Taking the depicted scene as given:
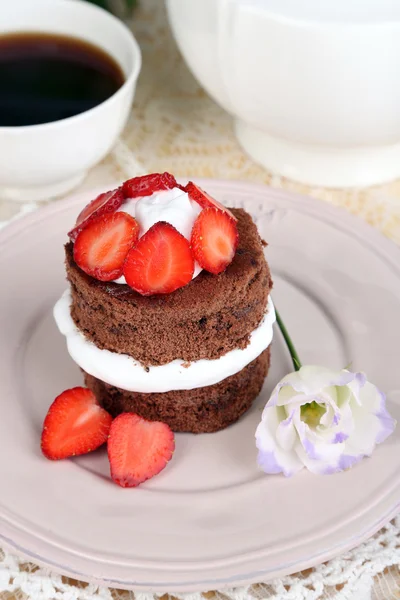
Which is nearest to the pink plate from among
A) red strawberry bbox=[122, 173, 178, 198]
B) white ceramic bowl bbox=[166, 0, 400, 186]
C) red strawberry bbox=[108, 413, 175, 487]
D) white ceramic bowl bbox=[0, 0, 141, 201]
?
red strawberry bbox=[108, 413, 175, 487]

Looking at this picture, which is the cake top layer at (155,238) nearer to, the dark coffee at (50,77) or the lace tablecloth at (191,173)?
the lace tablecloth at (191,173)

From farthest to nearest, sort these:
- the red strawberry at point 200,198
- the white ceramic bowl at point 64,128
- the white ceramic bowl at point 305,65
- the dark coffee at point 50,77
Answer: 1. the dark coffee at point 50,77
2. the white ceramic bowl at point 64,128
3. the white ceramic bowl at point 305,65
4. the red strawberry at point 200,198

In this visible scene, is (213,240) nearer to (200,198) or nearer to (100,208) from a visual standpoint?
(200,198)

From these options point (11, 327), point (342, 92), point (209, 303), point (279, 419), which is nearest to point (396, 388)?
point (279, 419)

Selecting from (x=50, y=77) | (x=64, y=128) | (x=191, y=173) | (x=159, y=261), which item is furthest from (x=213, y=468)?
(x=50, y=77)

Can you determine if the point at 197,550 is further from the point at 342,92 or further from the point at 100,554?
the point at 342,92

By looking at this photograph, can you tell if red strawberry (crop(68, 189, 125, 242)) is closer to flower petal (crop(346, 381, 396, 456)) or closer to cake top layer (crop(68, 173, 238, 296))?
cake top layer (crop(68, 173, 238, 296))

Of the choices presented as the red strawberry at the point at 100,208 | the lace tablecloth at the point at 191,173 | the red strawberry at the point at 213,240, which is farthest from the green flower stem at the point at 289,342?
the red strawberry at the point at 100,208
